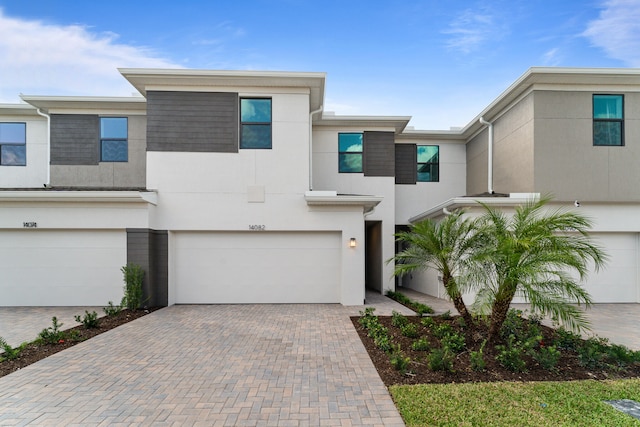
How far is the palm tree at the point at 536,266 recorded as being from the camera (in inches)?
190

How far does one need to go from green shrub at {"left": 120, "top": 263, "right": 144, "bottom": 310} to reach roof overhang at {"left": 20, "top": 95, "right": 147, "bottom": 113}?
5900mm

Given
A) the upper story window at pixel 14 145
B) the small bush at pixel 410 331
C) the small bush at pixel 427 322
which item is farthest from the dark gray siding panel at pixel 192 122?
the small bush at pixel 427 322

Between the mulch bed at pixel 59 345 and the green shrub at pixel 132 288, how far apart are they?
0.76 feet

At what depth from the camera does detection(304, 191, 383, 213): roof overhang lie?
9.16m

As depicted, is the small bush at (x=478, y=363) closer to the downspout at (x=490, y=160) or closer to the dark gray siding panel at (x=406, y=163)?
the downspout at (x=490, y=160)

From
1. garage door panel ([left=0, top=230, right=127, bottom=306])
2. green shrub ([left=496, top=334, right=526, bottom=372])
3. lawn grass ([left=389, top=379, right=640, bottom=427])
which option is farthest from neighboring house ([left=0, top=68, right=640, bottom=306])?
lawn grass ([left=389, top=379, right=640, bottom=427])

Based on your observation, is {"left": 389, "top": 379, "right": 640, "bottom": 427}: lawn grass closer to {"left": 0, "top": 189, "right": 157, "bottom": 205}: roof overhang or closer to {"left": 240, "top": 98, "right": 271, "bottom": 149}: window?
{"left": 240, "top": 98, "right": 271, "bottom": 149}: window

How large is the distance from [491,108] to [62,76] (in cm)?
1687

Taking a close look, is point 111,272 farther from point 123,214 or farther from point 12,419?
point 12,419

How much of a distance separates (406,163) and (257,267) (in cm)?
777

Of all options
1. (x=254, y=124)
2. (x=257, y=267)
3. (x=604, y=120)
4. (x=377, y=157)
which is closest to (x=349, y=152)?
(x=377, y=157)

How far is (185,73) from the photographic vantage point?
8906 mm

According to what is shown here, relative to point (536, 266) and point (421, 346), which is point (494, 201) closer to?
point (536, 266)

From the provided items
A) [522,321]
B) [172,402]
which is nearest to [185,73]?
[172,402]
